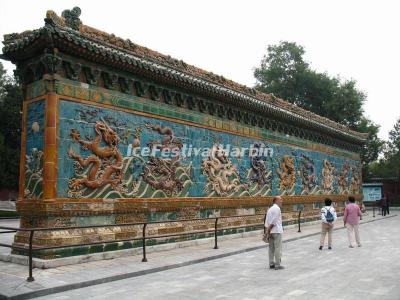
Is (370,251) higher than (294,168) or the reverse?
the reverse

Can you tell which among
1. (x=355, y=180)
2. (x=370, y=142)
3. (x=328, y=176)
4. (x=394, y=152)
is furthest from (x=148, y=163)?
(x=394, y=152)

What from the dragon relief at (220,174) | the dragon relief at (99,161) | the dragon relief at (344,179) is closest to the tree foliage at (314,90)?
the dragon relief at (344,179)

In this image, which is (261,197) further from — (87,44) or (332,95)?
(332,95)

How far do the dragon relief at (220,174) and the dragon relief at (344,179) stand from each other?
10881mm

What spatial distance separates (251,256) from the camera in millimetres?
10539

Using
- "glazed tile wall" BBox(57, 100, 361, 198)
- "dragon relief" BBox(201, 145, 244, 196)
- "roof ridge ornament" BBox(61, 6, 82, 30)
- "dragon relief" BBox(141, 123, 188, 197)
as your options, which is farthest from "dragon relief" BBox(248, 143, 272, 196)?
"roof ridge ornament" BBox(61, 6, 82, 30)

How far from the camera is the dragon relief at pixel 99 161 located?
9.73 metres

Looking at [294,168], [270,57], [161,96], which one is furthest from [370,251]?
[270,57]

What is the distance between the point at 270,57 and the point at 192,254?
118 feet

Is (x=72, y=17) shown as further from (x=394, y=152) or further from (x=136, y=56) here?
(x=394, y=152)

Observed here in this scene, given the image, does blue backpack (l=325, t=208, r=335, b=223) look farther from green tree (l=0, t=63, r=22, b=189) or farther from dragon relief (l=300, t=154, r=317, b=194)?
green tree (l=0, t=63, r=22, b=189)

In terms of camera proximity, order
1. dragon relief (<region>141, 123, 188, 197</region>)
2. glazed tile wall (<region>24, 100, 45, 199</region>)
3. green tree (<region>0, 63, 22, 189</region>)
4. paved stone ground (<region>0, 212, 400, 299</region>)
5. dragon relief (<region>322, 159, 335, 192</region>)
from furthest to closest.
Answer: green tree (<region>0, 63, 22, 189</region>) → dragon relief (<region>322, 159, 335, 192</region>) → dragon relief (<region>141, 123, 188, 197</region>) → glazed tile wall (<region>24, 100, 45, 199</region>) → paved stone ground (<region>0, 212, 400, 299</region>)

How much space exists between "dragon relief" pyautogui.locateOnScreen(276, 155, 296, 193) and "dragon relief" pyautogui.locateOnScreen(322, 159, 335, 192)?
3624 mm

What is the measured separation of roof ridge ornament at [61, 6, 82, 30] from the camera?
389 inches
